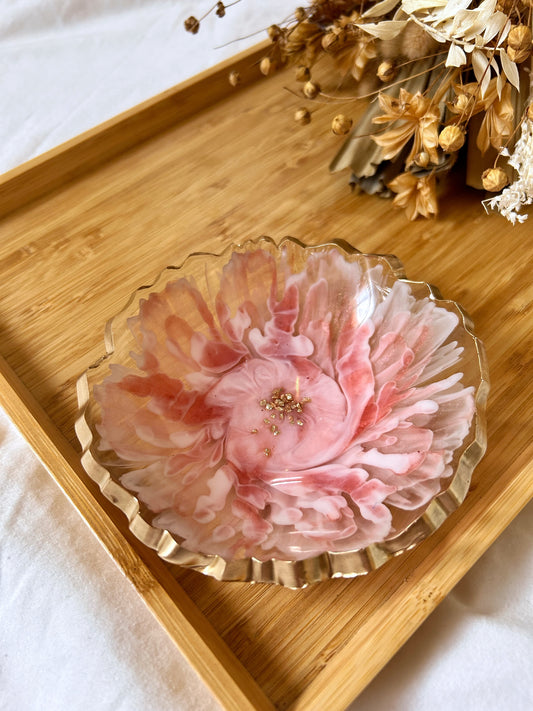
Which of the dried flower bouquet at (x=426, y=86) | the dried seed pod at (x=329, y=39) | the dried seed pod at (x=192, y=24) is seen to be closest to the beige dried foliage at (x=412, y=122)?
the dried flower bouquet at (x=426, y=86)

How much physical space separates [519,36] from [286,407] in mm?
300

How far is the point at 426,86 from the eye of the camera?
25.9 inches

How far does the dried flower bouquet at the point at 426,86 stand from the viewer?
54 cm

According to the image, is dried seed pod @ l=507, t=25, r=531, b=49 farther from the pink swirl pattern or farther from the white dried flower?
the pink swirl pattern

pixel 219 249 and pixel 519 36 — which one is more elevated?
pixel 519 36

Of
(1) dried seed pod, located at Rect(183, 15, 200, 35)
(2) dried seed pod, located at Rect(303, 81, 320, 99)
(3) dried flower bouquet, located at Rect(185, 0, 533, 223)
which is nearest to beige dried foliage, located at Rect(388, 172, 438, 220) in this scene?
(3) dried flower bouquet, located at Rect(185, 0, 533, 223)

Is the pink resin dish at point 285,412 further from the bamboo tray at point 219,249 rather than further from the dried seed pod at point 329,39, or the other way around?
the dried seed pod at point 329,39

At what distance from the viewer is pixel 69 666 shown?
49 cm

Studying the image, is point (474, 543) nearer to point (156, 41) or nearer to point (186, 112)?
point (186, 112)

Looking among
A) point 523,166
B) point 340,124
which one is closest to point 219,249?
point 340,124

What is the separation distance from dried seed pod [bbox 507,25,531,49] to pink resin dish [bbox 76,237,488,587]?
17 cm

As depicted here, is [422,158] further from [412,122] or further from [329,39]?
[329,39]

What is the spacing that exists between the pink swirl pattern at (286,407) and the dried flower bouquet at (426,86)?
135 mm

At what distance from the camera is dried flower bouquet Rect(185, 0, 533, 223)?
54cm
